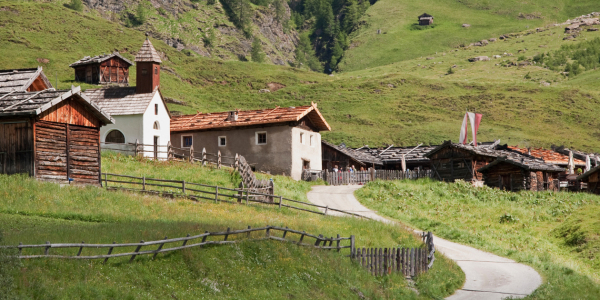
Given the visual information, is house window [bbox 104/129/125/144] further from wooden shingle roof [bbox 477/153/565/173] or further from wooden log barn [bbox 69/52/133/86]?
wooden log barn [bbox 69/52/133/86]

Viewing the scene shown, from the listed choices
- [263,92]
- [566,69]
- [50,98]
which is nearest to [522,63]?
[566,69]

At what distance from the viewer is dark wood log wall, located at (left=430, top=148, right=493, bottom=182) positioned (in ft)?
181

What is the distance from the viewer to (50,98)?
3016 centimetres

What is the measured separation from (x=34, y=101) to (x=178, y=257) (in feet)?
53.2

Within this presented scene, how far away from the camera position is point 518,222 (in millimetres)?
38000

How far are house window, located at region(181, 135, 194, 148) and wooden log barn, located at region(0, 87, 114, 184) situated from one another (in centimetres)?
2177

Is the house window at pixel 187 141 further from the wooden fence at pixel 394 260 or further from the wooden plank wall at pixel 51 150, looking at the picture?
the wooden fence at pixel 394 260

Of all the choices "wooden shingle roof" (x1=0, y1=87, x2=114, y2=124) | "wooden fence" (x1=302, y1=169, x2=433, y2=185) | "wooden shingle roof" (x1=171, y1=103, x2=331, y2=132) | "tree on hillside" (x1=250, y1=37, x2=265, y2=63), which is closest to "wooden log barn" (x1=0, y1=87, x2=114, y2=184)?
"wooden shingle roof" (x1=0, y1=87, x2=114, y2=124)

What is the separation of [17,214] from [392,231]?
1566cm

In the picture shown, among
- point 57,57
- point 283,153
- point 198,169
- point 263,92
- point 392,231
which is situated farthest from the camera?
point 263,92

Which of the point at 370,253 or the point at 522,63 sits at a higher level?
the point at 522,63

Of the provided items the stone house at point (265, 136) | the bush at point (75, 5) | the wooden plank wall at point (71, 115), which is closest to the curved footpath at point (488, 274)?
the wooden plank wall at point (71, 115)

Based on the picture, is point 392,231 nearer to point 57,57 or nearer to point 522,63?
point 57,57

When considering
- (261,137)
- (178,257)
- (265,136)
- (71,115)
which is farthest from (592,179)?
(178,257)
